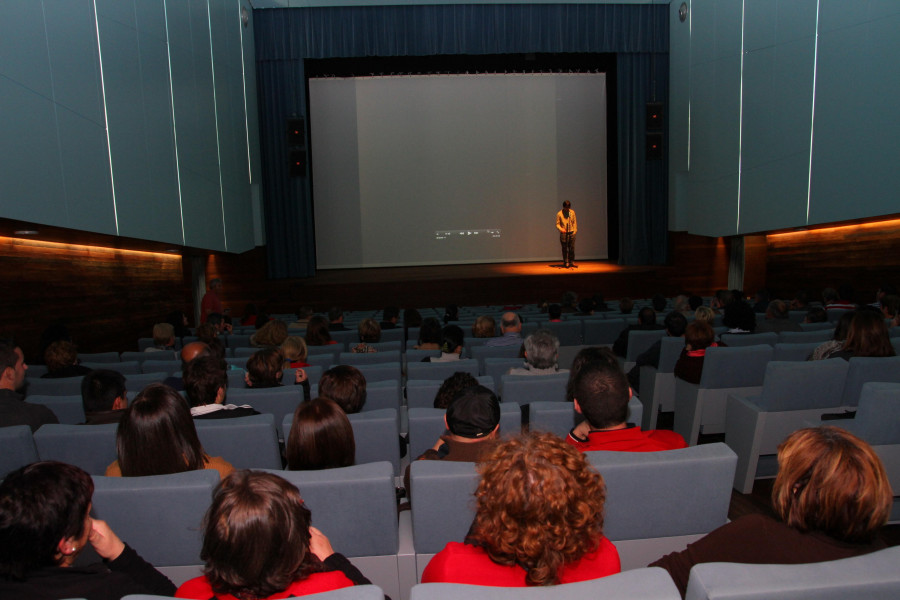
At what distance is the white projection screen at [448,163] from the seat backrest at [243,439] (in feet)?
35.5

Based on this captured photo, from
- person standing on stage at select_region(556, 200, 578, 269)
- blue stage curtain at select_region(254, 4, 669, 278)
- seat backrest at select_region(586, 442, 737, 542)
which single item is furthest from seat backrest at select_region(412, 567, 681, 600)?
blue stage curtain at select_region(254, 4, 669, 278)

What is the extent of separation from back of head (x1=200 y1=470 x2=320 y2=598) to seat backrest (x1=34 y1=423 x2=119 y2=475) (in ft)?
4.77

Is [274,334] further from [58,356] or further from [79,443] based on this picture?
[79,443]

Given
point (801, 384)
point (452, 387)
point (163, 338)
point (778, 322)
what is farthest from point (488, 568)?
point (163, 338)

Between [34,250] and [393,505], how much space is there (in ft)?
20.7

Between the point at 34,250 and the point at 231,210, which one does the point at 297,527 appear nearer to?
the point at 34,250

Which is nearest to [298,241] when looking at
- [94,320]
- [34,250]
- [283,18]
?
[283,18]

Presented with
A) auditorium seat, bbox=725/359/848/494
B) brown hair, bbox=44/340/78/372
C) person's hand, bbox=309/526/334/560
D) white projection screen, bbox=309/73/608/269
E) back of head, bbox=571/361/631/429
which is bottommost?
auditorium seat, bbox=725/359/848/494


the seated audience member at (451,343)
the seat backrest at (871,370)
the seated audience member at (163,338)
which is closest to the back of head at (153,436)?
the seated audience member at (451,343)

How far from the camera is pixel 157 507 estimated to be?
164cm

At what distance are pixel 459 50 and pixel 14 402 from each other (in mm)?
10965

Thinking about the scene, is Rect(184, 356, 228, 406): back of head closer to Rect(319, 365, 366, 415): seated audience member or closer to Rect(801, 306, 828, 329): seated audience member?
Rect(319, 365, 366, 415): seated audience member

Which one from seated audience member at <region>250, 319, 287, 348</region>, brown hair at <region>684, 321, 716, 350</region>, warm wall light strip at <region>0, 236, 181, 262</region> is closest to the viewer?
brown hair at <region>684, 321, 716, 350</region>

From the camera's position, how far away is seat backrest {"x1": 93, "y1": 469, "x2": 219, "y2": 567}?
1.61 meters
